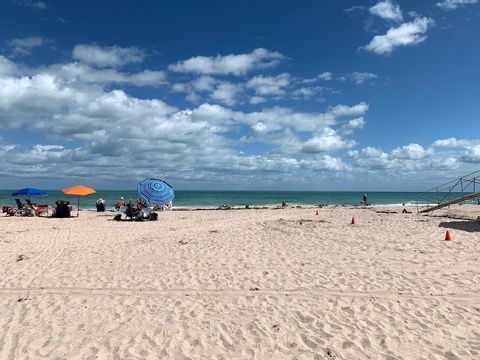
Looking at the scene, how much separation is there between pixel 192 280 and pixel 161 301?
1.41m

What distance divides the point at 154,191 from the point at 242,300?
19.5 metres

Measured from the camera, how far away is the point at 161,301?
7168 millimetres

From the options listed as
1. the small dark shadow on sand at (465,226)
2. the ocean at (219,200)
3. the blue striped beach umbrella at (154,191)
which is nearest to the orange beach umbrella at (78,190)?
the blue striped beach umbrella at (154,191)

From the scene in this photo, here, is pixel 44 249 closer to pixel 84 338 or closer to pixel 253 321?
pixel 84 338

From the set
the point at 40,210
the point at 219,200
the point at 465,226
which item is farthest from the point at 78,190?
the point at 219,200

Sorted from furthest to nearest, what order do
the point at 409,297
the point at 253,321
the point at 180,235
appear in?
the point at 180,235, the point at 409,297, the point at 253,321

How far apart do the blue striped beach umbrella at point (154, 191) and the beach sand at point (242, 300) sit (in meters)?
12.2

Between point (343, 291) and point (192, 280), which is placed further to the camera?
point (192, 280)

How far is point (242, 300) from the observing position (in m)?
7.20

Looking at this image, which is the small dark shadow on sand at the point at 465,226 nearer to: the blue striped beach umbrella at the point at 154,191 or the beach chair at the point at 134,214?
the beach chair at the point at 134,214

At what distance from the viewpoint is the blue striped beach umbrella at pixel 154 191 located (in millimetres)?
25422

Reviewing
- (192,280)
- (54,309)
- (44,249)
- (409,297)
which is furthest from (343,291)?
(44,249)

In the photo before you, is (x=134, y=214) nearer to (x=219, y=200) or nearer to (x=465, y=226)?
(x=465, y=226)

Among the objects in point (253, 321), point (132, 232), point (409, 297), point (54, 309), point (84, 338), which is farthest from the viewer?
point (132, 232)
